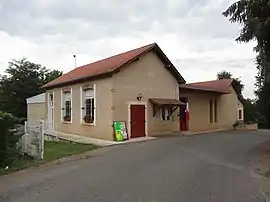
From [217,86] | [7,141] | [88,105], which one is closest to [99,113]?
[88,105]

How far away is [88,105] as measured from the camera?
86.5 ft

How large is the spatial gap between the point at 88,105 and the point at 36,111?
45.2 ft

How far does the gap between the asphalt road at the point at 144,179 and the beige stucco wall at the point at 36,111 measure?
2119 centimetres

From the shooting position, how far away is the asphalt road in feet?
28.1

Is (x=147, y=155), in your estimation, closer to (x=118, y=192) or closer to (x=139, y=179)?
(x=139, y=179)

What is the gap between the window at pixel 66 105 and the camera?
29.4 meters

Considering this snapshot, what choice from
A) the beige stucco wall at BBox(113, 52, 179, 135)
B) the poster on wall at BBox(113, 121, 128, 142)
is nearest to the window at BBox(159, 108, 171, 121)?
the beige stucco wall at BBox(113, 52, 179, 135)

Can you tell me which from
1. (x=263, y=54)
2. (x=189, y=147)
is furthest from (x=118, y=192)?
(x=263, y=54)

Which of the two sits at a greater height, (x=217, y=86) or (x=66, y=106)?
(x=217, y=86)

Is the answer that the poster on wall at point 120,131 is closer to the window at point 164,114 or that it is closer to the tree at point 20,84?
the window at point 164,114

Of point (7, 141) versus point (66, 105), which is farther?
point (66, 105)

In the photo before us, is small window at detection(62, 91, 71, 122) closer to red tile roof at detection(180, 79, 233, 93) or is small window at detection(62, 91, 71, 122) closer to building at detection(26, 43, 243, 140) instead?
building at detection(26, 43, 243, 140)

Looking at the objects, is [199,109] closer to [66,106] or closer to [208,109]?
[208,109]

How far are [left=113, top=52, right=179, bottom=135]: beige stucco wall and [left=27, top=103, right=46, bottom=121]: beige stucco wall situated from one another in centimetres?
1295
